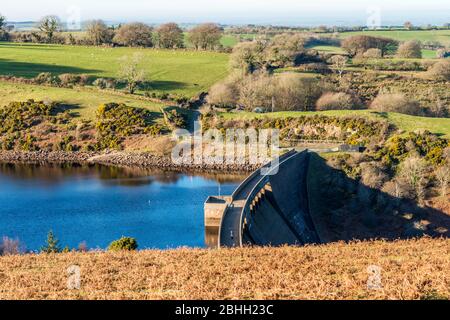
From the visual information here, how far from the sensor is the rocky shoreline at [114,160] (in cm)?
7850

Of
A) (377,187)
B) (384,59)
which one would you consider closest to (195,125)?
(377,187)

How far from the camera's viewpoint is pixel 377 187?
→ 6431 centimetres

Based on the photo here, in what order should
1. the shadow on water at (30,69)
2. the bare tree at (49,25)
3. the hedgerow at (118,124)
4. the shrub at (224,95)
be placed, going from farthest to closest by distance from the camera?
the bare tree at (49,25)
the shadow on water at (30,69)
the shrub at (224,95)
the hedgerow at (118,124)

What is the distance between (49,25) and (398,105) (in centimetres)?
10161

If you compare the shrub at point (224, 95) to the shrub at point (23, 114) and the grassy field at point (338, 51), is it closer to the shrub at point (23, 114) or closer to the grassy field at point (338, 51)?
the shrub at point (23, 114)

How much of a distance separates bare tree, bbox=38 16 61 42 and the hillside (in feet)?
452

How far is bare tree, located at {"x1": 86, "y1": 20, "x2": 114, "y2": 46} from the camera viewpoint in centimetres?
15325

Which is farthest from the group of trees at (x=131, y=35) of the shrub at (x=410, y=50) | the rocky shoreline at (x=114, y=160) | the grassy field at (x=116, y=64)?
the rocky shoreline at (x=114, y=160)

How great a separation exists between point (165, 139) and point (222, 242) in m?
49.8

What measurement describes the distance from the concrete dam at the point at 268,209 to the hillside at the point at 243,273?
10214mm

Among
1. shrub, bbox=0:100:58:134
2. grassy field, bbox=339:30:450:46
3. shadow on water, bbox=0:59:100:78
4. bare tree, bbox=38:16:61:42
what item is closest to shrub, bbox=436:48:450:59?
grassy field, bbox=339:30:450:46

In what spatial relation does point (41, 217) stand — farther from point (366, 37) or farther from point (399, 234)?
point (366, 37)

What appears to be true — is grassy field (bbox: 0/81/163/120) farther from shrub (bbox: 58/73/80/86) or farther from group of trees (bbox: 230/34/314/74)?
group of trees (bbox: 230/34/314/74)

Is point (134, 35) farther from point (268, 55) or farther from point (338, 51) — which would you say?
point (338, 51)
